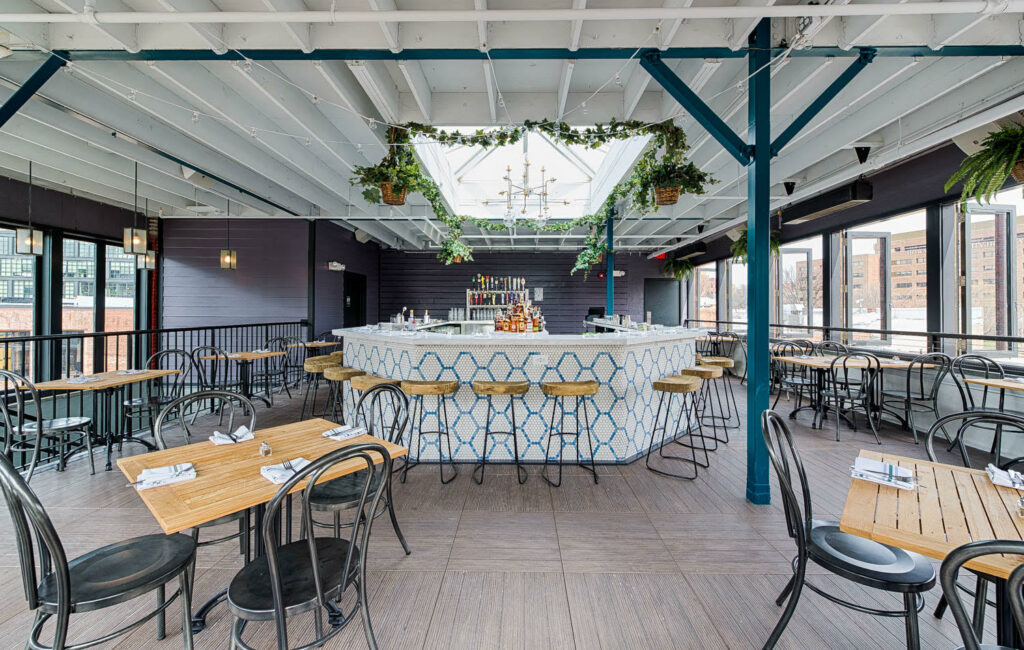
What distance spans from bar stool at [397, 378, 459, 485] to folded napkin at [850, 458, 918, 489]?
A: 8.91 feet

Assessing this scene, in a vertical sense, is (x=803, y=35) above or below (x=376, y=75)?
below

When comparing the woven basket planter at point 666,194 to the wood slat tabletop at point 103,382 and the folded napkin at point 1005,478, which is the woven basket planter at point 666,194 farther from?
the wood slat tabletop at point 103,382

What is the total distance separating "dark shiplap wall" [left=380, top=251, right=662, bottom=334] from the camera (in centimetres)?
1228

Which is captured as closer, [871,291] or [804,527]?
[804,527]

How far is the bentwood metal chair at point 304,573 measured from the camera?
142 centimetres

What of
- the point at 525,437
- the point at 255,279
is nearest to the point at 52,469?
the point at 525,437

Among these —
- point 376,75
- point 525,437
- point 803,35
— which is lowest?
point 525,437

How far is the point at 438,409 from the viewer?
13.3 ft

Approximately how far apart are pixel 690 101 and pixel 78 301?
31.2 ft

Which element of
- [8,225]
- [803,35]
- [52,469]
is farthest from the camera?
[8,225]

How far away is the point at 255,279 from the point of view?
872cm

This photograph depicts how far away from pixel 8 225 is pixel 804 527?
9.54 meters

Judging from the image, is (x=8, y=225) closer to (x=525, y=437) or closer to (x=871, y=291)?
(x=525, y=437)

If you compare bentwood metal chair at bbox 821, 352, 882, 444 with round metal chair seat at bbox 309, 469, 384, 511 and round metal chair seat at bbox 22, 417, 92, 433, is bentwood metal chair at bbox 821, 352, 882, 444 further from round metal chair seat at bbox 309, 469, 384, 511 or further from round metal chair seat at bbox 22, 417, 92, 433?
round metal chair seat at bbox 22, 417, 92, 433
